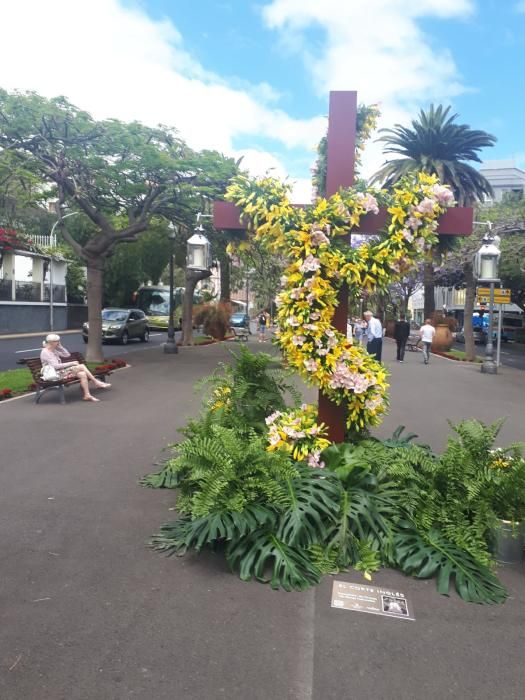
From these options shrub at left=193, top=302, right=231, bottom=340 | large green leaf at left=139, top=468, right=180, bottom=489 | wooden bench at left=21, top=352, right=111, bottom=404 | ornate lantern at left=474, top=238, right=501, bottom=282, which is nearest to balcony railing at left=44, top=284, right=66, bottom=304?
shrub at left=193, top=302, right=231, bottom=340

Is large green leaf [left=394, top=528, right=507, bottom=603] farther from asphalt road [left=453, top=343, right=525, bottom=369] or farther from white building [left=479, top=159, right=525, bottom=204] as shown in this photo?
white building [left=479, top=159, right=525, bottom=204]

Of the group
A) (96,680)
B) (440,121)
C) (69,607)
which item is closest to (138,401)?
(69,607)

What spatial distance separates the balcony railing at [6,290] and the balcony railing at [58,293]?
460cm

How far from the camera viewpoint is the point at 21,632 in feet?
10.4

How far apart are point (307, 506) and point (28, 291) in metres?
35.9

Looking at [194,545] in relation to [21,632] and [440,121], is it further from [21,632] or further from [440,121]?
[440,121]

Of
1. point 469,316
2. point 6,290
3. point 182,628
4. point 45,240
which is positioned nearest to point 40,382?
point 182,628

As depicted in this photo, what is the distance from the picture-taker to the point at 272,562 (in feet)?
13.4

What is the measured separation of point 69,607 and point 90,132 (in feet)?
44.9

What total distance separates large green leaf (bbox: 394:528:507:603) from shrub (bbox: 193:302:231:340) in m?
29.1

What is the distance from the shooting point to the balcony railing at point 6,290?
33719mm

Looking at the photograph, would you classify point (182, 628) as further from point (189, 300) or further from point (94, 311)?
point (189, 300)

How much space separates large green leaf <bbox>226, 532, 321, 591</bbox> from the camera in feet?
12.5

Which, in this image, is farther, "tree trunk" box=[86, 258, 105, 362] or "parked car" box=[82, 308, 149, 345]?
"parked car" box=[82, 308, 149, 345]
